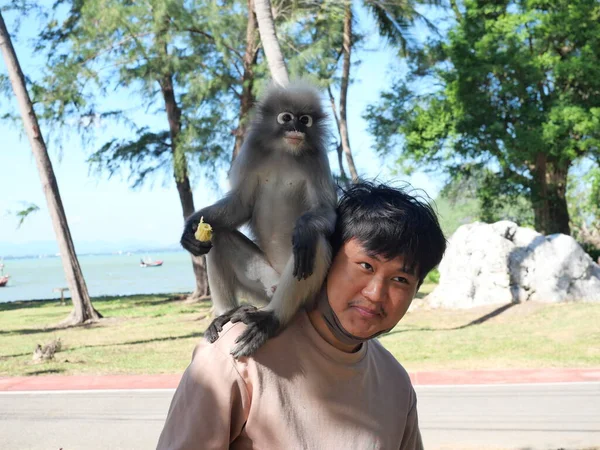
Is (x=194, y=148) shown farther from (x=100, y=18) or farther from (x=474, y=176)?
(x=474, y=176)

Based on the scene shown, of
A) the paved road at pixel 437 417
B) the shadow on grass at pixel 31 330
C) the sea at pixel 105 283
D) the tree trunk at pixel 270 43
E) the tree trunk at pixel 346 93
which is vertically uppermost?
the tree trunk at pixel 270 43

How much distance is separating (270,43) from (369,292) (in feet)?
20.9

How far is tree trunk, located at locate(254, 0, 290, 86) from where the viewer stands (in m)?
7.64

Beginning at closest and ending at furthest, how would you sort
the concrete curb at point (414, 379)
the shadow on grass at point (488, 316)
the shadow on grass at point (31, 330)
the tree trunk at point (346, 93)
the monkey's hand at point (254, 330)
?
the monkey's hand at point (254, 330) → the concrete curb at point (414, 379) → the shadow on grass at point (488, 316) → the shadow on grass at point (31, 330) → the tree trunk at point (346, 93)

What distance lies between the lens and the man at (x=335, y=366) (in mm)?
1691

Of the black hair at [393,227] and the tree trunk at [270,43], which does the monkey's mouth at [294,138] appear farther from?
the tree trunk at [270,43]

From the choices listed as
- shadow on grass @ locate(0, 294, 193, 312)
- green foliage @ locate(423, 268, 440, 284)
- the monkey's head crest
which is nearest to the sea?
shadow on grass @ locate(0, 294, 193, 312)

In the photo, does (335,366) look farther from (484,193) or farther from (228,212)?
(484,193)

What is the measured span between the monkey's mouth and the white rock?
39.7 feet

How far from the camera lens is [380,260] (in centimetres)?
183

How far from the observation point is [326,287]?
201 centimetres

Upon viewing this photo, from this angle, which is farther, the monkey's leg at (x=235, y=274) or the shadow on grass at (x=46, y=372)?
the shadow on grass at (x=46, y=372)

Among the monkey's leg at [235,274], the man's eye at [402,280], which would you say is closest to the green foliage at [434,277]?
the monkey's leg at [235,274]

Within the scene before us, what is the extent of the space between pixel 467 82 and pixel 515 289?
6617 mm
